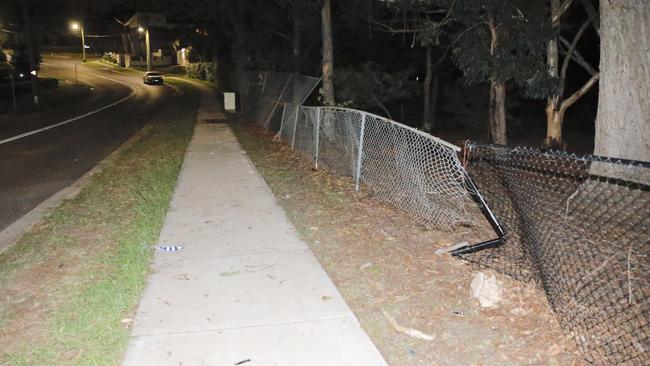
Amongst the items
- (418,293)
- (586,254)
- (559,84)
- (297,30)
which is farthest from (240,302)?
(297,30)

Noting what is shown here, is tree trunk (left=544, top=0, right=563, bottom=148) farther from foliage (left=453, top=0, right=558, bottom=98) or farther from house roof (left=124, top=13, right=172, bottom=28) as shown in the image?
house roof (left=124, top=13, right=172, bottom=28)

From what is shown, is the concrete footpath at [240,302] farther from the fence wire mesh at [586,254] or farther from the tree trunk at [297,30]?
the tree trunk at [297,30]

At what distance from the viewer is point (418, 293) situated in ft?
14.5

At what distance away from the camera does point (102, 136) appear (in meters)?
17.0

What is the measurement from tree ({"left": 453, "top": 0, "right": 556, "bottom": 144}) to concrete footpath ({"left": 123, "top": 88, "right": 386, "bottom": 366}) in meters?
7.44

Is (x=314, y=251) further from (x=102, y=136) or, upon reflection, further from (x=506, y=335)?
(x=102, y=136)

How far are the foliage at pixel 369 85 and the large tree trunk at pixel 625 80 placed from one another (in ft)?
43.7

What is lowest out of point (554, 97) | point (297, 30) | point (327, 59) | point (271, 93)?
point (271, 93)

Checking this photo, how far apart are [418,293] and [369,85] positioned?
1766 cm

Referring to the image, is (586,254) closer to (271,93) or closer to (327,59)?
(327,59)

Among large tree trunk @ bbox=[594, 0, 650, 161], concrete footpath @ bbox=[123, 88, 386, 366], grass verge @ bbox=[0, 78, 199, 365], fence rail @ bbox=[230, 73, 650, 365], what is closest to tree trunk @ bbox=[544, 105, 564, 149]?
fence rail @ bbox=[230, 73, 650, 365]

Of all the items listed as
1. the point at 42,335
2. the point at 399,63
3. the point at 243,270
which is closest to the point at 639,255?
the point at 243,270

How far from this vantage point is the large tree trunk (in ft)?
20.4

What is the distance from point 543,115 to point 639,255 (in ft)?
79.2
